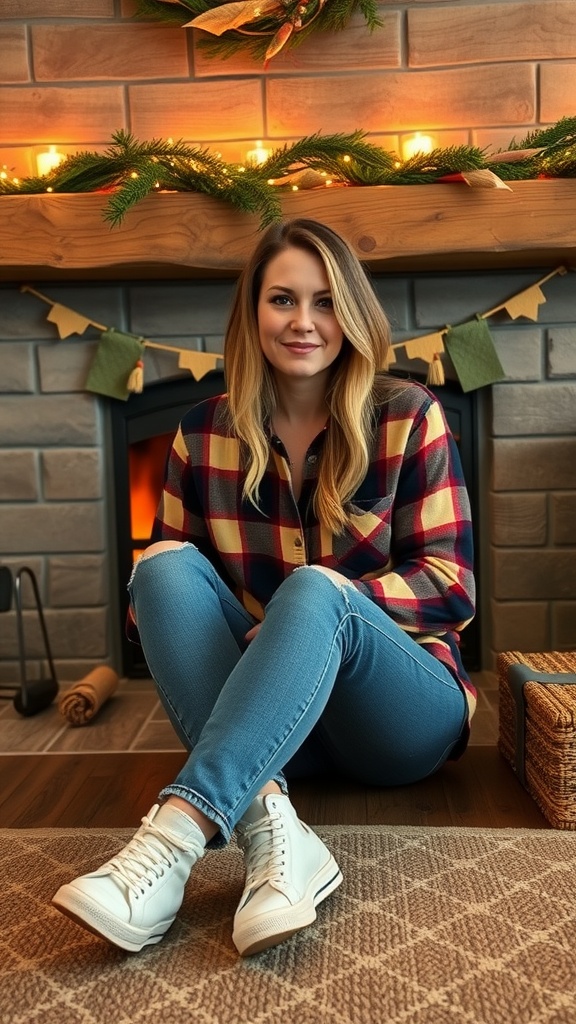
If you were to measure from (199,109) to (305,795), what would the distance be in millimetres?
1455

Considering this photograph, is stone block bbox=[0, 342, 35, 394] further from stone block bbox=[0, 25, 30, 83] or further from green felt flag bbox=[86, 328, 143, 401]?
stone block bbox=[0, 25, 30, 83]

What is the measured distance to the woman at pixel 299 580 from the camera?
3.60 ft

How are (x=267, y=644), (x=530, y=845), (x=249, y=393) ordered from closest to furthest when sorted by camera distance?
(x=267, y=644), (x=530, y=845), (x=249, y=393)

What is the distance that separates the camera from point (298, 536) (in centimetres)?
151

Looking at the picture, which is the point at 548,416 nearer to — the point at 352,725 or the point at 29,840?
the point at 352,725

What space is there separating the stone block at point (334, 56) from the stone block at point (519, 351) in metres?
0.62

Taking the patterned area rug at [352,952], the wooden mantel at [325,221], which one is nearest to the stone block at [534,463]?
the wooden mantel at [325,221]

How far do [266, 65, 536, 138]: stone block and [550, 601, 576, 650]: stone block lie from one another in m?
1.07

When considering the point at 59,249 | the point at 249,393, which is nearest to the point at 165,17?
the point at 59,249

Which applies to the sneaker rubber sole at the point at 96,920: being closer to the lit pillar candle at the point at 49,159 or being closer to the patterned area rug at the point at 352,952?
the patterned area rug at the point at 352,952

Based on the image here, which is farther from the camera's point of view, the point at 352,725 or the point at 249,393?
the point at 249,393

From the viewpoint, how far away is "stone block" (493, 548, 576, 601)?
7.18 ft

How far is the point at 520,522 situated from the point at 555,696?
0.81 m

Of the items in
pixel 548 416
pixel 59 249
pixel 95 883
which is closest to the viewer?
pixel 95 883
